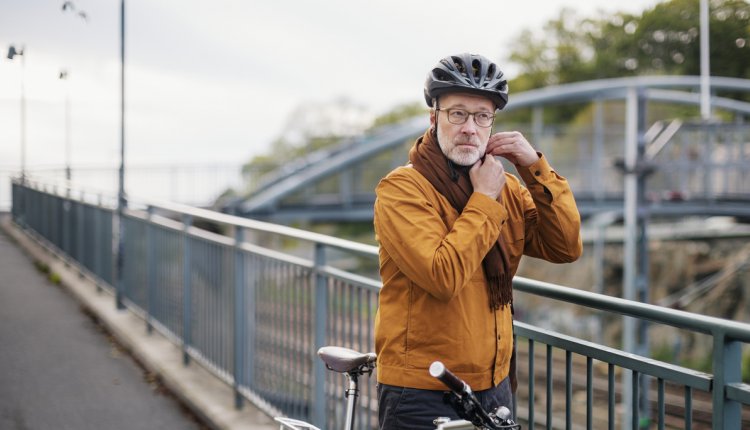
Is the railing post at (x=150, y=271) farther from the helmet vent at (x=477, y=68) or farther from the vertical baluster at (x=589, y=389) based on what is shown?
the helmet vent at (x=477, y=68)

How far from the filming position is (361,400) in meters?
4.56

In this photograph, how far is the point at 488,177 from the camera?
2.54 m

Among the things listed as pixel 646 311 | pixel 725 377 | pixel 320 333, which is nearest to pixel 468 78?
pixel 646 311

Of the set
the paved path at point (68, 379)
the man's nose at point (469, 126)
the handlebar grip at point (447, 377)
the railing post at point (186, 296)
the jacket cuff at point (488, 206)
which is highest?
the man's nose at point (469, 126)

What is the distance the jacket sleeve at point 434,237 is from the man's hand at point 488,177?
33mm

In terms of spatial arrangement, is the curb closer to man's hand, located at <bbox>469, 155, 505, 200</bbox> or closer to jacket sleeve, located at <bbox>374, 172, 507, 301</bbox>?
jacket sleeve, located at <bbox>374, 172, 507, 301</bbox>

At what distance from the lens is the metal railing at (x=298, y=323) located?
252 centimetres

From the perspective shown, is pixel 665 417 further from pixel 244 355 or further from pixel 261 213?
pixel 261 213

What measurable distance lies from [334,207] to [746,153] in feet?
45.6

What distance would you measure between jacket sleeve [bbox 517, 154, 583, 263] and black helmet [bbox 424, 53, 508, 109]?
27 centimetres

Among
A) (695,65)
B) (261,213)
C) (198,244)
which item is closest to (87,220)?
(198,244)

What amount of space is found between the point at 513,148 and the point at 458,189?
243 mm

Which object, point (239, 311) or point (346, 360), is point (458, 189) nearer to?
point (346, 360)

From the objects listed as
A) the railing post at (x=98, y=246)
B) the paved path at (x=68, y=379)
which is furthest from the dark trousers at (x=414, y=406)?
the railing post at (x=98, y=246)
